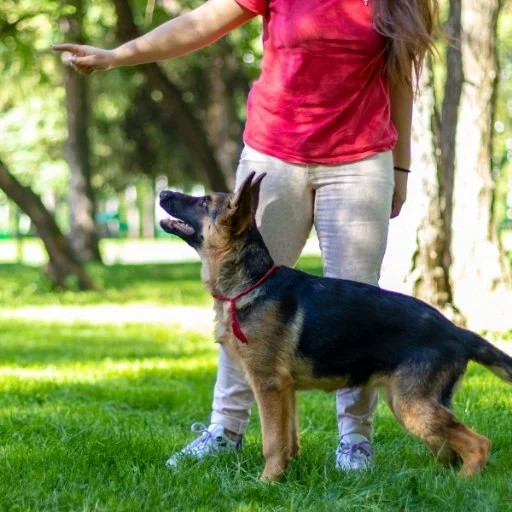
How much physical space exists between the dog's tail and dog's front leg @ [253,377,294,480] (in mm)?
889

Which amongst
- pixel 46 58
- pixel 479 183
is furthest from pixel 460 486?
pixel 46 58

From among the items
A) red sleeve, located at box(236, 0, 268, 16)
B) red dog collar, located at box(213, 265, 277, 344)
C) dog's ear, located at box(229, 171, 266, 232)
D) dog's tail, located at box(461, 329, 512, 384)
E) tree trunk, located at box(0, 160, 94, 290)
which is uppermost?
red sleeve, located at box(236, 0, 268, 16)

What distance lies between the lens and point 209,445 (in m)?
5.79

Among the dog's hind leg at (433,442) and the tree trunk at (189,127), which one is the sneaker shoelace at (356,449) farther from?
the tree trunk at (189,127)

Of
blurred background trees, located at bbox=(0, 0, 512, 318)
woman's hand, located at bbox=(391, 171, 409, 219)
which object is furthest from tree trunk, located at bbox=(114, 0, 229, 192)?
woman's hand, located at bbox=(391, 171, 409, 219)

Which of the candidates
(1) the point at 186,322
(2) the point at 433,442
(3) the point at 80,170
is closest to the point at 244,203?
(2) the point at 433,442

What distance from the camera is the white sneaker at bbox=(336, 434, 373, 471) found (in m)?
5.49

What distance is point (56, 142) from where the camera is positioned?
139ft

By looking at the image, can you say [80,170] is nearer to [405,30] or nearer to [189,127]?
[189,127]

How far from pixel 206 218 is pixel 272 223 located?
36cm

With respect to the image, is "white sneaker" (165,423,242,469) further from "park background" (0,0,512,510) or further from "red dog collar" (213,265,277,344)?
"red dog collar" (213,265,277,344)

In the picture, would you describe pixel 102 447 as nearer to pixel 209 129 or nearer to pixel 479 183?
pixel 479 183

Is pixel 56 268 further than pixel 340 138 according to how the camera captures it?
Yes

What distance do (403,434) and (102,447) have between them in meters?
1.84
